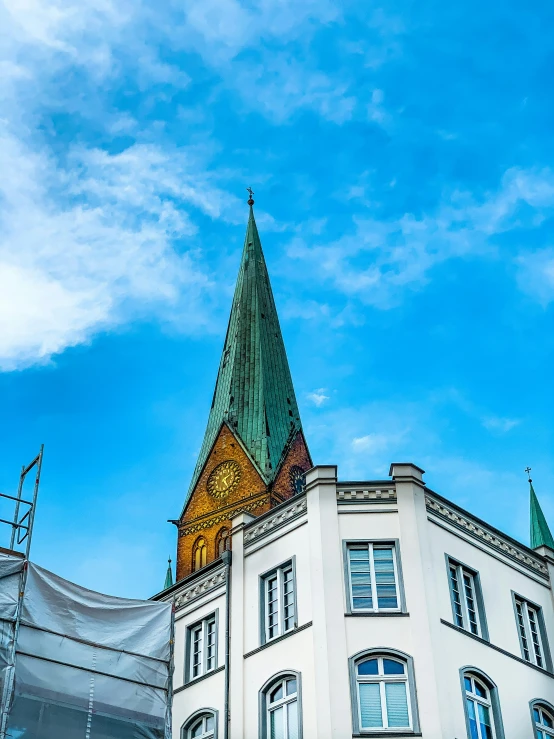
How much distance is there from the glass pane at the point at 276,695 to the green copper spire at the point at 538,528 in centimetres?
2391

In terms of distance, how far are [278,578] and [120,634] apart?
5.70 m

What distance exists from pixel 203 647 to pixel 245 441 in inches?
1122

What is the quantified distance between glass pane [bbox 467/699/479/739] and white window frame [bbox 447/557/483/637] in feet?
6.91

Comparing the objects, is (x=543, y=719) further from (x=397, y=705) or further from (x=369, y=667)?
(x=369, y=667)

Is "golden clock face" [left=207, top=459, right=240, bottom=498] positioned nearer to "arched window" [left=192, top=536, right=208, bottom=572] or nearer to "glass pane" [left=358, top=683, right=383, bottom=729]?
"arched window" [left=192, top=536, right=208, bottom=572]

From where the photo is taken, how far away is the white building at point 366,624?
1105 inches

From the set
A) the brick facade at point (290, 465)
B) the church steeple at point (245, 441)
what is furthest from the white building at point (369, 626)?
the church steeple at point (245, 441)

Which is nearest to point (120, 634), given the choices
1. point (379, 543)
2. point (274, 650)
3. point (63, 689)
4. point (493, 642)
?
point (63, 689)

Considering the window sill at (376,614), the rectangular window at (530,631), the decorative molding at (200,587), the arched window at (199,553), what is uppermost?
the arched window at (199,553)

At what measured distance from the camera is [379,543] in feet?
101

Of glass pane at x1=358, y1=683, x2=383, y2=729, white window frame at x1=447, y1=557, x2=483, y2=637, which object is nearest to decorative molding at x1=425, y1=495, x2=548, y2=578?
white window frame at x1=447, y1=557, x2=483, y2=637

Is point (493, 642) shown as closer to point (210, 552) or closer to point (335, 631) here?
point (335, 631)

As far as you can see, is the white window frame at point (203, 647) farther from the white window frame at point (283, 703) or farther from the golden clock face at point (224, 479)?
the golden clock face at point (224, 479)

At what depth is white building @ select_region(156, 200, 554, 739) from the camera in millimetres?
28078
